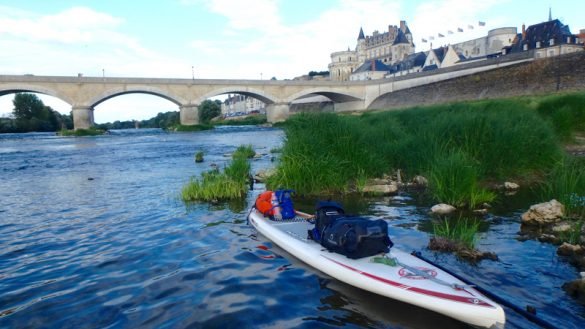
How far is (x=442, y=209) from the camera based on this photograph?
8328mm

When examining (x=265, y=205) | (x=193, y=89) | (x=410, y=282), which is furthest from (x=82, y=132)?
(x=410, y=282)

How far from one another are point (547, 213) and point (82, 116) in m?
54.5

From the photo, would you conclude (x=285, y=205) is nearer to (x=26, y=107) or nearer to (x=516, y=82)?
(x=516, y=82)

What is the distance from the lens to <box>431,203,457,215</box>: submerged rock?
27.2 feet

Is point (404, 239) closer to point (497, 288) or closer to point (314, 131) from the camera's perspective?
point (497, 288)

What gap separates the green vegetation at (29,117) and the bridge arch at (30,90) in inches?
1299

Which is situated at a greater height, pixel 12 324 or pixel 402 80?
pixel 402 80

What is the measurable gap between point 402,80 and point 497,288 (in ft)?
212

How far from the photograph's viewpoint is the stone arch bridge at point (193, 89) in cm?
4981

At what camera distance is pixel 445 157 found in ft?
30.4

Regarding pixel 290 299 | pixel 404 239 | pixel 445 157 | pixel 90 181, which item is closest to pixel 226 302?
pixel 290 299

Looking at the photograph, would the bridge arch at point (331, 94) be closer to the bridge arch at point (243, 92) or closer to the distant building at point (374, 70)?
the bridge arch at point (243, 92)

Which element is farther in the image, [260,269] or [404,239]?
[404,239]

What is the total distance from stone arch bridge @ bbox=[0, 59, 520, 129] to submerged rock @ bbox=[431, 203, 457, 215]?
50714 millimetres
